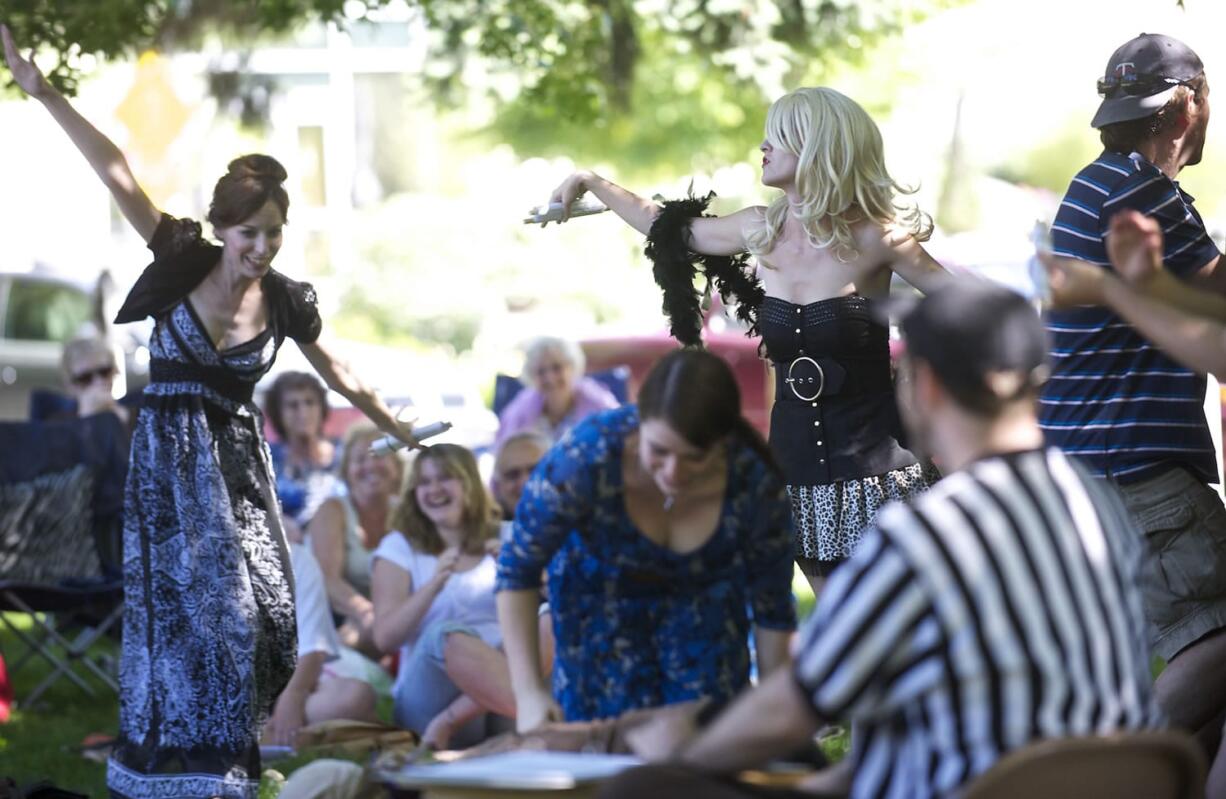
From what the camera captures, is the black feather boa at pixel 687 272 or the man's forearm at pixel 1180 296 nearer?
the man's forearm at pixel 1180 296

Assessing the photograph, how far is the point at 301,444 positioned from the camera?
8969 millimetres

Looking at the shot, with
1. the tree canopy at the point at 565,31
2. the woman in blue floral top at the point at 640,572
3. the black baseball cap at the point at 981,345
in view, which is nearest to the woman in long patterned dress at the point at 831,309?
the woman in blue floral top at the point at 640,572

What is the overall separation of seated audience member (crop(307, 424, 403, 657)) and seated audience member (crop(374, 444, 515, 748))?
0.63m

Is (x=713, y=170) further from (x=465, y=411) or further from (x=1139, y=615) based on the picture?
(x=1139, y=615)

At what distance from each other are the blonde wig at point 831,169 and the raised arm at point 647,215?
0.41 feet

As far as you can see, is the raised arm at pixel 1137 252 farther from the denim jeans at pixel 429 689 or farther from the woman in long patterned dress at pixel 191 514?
the denim jeans at pixel 429 689

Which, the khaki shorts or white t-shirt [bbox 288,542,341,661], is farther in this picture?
white t-shirt [bbox 288,542,341,661]

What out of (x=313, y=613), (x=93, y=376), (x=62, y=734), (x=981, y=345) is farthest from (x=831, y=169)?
(x=93, y=376)

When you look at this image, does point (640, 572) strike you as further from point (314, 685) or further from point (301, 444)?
point (301, 444)

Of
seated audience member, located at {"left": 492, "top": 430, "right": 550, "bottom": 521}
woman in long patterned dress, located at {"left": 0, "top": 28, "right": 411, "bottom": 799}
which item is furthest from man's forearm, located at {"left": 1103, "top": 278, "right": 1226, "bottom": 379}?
seated audience member, located at {"left": 492, "top": 430, "right": 550, "bottom": 521}

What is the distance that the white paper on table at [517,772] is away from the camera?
294cm

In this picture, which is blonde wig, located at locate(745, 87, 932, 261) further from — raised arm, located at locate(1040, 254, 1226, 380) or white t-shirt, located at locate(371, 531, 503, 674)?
white t-shirt, located at locate(371, 531, 503, 674)

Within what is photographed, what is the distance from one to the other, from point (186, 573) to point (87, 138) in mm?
1233

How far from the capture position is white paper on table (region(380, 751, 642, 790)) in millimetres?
2939
